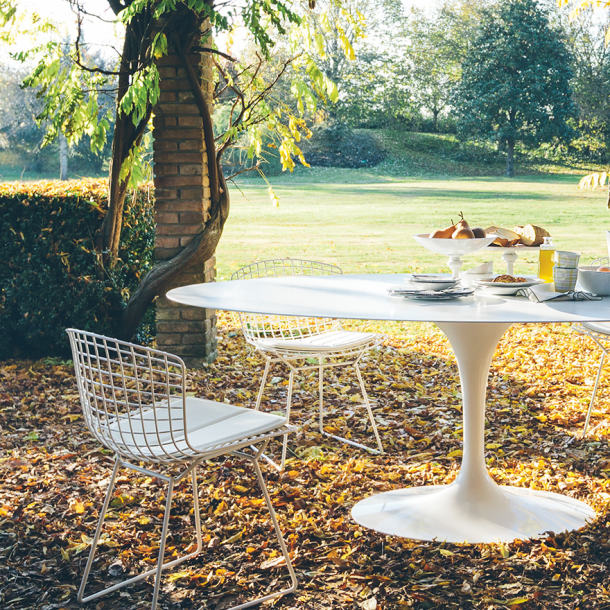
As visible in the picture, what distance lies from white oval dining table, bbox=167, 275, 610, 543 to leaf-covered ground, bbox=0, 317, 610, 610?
3.0 inches

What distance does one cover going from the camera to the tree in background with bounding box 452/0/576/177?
19.6 metres

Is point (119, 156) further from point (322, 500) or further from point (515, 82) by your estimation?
point (515, 82)

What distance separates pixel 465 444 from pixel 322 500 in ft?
1.84

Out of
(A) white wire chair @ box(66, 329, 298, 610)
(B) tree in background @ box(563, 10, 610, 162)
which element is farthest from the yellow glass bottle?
(B) tree in background @ box(563, 10, 610, 162)

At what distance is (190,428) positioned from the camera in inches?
77.2

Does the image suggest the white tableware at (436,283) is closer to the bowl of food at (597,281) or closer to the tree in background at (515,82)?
the bowl of food at (597,281)

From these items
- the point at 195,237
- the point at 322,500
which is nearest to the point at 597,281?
the point at 322,500

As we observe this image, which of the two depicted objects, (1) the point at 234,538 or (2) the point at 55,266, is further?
(2) the point at 55,266

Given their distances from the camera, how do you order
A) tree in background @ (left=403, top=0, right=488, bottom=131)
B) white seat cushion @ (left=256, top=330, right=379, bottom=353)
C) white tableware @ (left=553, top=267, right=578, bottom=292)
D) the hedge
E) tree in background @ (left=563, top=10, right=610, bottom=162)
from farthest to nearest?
tree in background @ (left=403, top=0, right=488, bottom=131)
tree in background @ (left=563, top=10, right=610, bottom=162)
the hedge
white seat cushion @ (left=256, top=330, right=379, bottom=353)
white tableware @ (left=553, top=267, right=578, bottom=292)

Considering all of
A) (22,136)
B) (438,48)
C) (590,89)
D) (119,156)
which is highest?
(438,48)

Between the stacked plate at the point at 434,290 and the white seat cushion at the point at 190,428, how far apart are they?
0.54 m

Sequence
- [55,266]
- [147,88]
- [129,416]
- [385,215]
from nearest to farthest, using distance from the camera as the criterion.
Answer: [129,416], [147,88], [55,266], [385,215]

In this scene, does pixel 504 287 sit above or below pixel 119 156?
below

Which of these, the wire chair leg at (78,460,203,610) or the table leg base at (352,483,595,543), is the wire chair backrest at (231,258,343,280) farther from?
the wire chair leg at (78,460,203,610)
